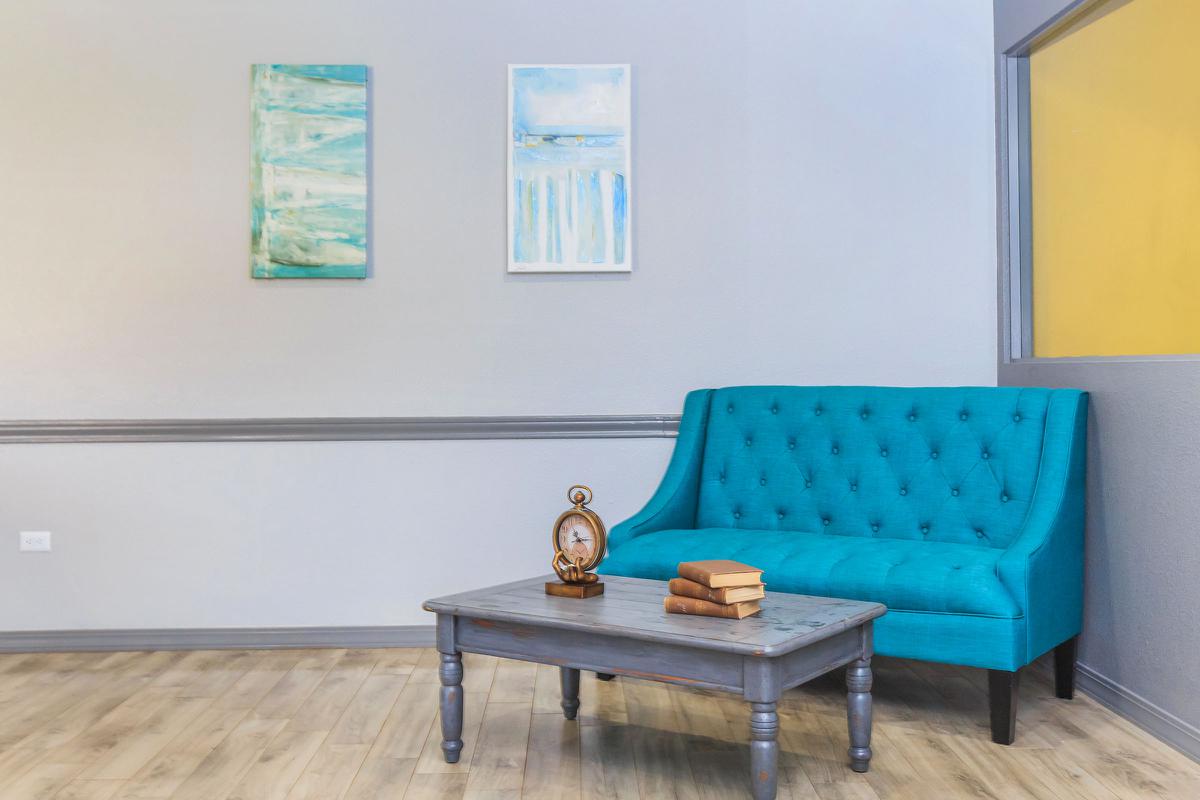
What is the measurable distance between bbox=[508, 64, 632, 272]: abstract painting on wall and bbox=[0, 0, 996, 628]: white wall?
76 mm

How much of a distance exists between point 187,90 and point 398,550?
1.88 meters

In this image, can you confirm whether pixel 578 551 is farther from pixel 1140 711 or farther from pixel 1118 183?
pixel 1118 183

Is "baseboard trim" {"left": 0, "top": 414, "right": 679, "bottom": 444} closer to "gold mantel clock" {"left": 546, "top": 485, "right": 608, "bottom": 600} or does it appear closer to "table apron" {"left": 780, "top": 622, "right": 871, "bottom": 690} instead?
"gold mantel clock" {"left": 546, "top": 485, "right": 608, "bottom": 600}

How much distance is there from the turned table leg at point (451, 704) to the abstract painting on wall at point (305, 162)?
1809 millimetres

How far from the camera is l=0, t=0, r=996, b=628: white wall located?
3830 millimetres

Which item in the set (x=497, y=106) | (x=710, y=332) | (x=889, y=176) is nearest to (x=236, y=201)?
(x=497, y=106)

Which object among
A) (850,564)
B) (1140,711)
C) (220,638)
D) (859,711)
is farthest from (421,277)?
(1140,711)

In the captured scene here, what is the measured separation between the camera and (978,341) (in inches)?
151

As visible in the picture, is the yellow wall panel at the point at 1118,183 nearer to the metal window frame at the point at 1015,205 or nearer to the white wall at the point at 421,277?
the metal window frame at the point at 1015,205

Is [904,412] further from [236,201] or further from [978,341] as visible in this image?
[236,201]

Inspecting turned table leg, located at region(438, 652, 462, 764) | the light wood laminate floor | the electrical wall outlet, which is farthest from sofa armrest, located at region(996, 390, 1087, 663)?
the electrical wall outlet

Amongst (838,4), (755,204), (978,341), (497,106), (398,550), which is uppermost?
(838,4)

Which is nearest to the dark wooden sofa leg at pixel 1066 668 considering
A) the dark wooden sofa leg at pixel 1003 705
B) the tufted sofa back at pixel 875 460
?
the tufted sofa back at pixel 875 460

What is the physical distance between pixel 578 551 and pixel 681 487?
110cm
